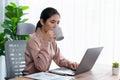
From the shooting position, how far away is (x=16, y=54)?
2.16 m

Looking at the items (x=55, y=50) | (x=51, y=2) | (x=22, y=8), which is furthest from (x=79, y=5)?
(x=55, y=50)

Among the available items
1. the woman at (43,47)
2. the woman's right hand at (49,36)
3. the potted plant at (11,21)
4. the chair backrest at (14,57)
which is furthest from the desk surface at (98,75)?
the potted plant at (11,21)

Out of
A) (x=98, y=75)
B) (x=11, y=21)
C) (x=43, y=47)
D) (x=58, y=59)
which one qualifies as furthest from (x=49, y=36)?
(x=11, y=21)

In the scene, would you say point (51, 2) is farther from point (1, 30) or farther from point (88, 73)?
point (88, 73)

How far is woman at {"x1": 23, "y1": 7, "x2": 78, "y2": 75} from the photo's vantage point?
1722 millimetres

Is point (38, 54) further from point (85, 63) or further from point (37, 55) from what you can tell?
point (85, 63)

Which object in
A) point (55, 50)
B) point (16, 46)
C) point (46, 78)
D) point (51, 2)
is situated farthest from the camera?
point (51, 2)

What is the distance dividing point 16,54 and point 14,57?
4 cm

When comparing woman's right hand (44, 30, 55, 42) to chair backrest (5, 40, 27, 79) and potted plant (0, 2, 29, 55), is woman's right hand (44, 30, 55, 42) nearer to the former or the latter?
chair backrest (5, 40, 27, 79)

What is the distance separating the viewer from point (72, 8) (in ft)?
9.81

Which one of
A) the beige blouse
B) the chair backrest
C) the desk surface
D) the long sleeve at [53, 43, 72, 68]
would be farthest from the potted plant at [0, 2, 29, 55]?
the desk surface

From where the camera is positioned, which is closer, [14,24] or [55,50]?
[55,50]

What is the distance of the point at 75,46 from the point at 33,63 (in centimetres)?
127

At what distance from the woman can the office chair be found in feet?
0.96
